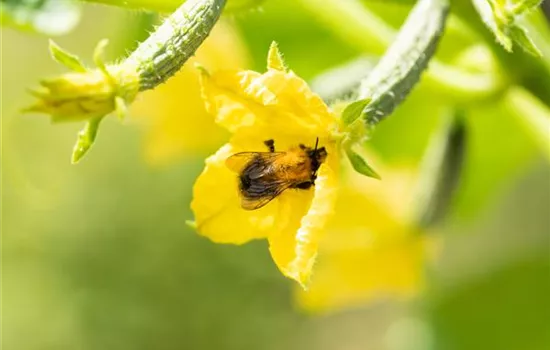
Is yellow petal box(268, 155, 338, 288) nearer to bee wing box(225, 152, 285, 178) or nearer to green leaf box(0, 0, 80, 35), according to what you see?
bee wing box(225, 152, 285, 178)

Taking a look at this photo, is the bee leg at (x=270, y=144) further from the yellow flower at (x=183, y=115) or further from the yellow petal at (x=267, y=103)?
the yellow flower at (x=183, y=115)

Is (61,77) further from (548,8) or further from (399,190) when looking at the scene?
(399,190)

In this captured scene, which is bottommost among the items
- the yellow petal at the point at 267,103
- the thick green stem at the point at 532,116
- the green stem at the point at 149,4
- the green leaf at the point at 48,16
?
the thick green stem at the point at 532,116

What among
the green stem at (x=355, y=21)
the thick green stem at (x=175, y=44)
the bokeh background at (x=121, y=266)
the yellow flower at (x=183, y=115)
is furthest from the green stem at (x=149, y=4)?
the bokeh background at (x=121, y=266)

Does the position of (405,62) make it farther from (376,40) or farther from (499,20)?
(376,40)

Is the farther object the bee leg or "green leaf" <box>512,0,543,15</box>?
the bee leg

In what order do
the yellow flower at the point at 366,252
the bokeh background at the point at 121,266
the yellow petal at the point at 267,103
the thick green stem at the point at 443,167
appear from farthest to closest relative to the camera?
the bokeh background at the point at 121,266 < the yellow flower at the point at 366,252 < the thick green stem at the point at 443,167 < the yellow petal at the point at 267,103

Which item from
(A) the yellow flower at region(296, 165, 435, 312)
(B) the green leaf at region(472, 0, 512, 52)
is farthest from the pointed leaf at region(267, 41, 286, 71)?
(A) the yellow flower at region(296, 165, 435, 312)
